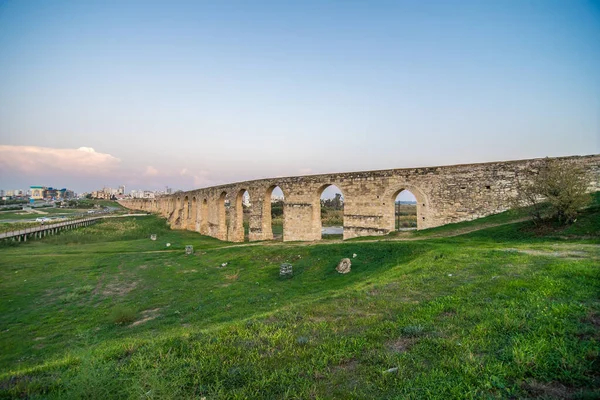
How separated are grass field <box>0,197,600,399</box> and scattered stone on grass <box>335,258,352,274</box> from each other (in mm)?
286

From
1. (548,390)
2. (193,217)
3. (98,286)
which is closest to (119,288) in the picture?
(98,286)

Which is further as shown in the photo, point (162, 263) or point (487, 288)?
point (162, 263)

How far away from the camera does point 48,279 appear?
13.6 meters

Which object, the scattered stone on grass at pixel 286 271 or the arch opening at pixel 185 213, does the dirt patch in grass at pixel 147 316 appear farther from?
the arch opening at pixel 185 213

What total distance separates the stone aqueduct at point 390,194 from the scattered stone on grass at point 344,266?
659 cm

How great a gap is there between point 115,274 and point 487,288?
15.6 metres

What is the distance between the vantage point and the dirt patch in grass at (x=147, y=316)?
806cm

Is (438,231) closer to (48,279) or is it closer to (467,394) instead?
(467,394)

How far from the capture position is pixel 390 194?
16.3m

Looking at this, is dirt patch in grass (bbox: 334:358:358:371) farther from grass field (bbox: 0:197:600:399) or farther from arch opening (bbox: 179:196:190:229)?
arch opening (bbox: 179:196:190:229)

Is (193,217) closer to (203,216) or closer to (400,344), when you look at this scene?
(203,216)

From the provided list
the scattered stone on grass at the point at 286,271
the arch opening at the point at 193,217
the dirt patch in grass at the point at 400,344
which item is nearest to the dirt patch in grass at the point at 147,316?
the scattered stone on grass at the point at 286,271

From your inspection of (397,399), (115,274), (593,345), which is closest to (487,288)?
(593,345)

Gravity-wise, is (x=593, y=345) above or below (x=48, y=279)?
above
